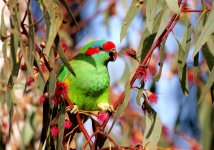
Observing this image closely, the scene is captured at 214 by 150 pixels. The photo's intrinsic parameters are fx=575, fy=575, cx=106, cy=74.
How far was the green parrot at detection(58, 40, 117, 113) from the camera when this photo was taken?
2.58 metres

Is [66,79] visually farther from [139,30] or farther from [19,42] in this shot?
[139,30]

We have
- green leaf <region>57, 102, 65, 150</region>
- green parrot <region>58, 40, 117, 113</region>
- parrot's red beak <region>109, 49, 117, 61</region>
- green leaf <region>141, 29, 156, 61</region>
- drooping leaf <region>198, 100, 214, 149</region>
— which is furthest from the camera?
drooping leaf <region>198, 100, 214, 149</region>

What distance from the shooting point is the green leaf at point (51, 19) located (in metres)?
1.82

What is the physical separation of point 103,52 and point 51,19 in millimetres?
919

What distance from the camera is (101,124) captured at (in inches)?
78.2

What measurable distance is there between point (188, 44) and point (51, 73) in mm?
627

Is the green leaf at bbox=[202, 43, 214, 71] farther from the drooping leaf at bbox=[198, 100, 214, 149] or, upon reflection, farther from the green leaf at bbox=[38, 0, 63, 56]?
the drooping leaf at bbox=[198, 100, 214, 149]

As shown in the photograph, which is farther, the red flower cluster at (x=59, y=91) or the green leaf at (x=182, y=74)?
the green leaf at (x=182, y=74)

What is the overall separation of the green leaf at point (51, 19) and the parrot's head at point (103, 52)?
838mm

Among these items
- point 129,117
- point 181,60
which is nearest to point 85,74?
point 181,60

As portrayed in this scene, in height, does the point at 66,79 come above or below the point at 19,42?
below

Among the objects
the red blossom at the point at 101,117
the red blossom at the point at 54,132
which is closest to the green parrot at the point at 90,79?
the red blossom at the point at 101,117

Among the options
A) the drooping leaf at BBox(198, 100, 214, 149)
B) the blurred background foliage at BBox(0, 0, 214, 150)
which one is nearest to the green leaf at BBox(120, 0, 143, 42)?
the blurred background foliage at BBox(0, 0, 214, 150)

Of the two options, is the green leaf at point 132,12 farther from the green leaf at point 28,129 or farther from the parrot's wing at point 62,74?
the green leaf at point 28,129
